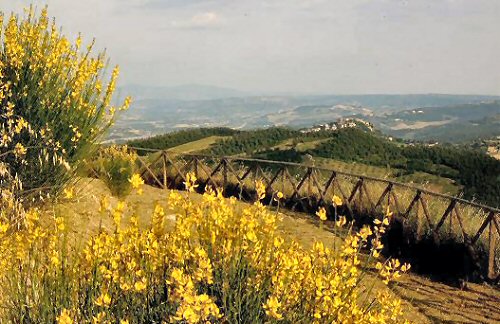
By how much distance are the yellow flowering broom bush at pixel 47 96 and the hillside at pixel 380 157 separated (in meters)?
20.7

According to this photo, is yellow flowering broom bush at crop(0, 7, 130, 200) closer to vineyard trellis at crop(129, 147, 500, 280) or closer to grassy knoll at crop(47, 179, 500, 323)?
grassy knoll at crop(47, 179, 500, 323)

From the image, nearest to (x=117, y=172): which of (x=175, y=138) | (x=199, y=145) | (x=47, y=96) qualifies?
(x=47, y=96)

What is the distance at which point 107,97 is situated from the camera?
935cm

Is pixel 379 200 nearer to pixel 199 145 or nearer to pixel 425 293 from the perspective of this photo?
pixel 425 293

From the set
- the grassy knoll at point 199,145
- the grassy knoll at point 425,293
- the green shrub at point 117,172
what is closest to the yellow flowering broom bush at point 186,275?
the grassy knoll at point 425,293

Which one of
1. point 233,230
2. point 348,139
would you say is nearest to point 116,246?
point 233,230

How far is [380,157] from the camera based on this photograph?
44.0 m

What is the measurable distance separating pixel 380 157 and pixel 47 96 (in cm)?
3880

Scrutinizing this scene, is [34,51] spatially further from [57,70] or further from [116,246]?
[116,246]

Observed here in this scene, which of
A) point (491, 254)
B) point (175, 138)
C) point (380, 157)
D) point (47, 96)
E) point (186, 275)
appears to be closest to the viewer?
point (186, 275)

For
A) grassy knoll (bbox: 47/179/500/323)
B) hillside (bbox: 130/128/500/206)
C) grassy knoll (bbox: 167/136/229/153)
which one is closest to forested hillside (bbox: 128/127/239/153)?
hillside (bbox: 130/128/500/206)

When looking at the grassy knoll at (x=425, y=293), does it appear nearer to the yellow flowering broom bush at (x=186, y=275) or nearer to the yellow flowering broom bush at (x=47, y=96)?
the yellow flowering broom bush at (x=47, y=96)

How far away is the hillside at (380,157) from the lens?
109 ft

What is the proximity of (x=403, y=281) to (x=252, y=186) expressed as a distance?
24.9ft
